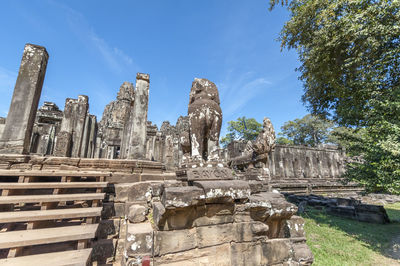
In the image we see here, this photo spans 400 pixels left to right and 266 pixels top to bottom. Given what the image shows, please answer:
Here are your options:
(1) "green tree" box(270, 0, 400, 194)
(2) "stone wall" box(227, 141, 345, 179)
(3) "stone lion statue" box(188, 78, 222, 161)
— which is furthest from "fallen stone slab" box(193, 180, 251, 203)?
(2) "stone wall" box(227, 141, 345, 179)

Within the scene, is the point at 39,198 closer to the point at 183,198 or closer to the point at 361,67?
the point at 183,198

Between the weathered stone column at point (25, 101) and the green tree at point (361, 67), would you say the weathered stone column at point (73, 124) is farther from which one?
the green tree at point (361, 67)

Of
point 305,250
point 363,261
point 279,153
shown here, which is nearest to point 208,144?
point 305,250

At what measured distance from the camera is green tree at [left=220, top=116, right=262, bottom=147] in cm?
3541

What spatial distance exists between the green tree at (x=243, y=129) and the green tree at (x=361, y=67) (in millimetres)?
26379

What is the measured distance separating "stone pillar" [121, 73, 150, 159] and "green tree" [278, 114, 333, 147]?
3367 centimetres

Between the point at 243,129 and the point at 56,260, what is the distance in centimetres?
3594

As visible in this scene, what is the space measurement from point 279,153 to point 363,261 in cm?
1302

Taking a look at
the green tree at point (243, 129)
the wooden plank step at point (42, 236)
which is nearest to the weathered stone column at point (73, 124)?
the wooden plank step at point (42, 236)

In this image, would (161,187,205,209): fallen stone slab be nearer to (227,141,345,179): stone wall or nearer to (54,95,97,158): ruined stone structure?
(54,95,97,158): ruined stone structure

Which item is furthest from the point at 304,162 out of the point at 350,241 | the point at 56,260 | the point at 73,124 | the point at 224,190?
the point at 56,260

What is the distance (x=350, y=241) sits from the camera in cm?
501

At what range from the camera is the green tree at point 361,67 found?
191 inches

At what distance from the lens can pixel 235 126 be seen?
120ft
